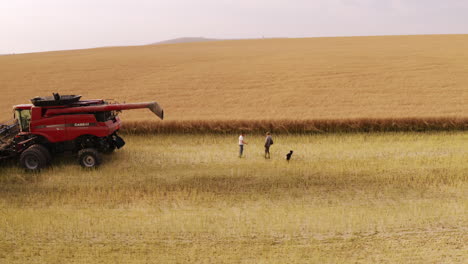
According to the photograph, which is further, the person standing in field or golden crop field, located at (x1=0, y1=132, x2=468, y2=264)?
the person standing in field

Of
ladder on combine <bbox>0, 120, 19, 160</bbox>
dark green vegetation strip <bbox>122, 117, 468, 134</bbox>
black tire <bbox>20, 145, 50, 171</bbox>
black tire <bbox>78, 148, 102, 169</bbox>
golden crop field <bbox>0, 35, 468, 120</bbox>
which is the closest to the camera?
black tire <bbox>20, 145, 50, 171</bbox>

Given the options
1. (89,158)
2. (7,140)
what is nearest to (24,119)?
(7,140)

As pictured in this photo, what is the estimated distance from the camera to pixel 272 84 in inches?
947

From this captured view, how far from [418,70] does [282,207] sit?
71.2ft

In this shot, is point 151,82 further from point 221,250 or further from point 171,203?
point 221,250

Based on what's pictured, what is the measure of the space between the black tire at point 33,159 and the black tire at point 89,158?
3.95 ft

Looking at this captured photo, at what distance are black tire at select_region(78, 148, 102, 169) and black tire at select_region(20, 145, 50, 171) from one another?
121 centimetres

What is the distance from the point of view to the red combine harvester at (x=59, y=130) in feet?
41.5

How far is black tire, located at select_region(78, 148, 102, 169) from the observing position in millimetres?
12630

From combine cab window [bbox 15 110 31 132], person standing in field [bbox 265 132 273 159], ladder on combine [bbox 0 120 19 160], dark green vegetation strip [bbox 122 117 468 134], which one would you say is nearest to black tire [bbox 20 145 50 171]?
ladder on combine [bbox 0 120 19 160]

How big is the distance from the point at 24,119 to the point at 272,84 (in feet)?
49.4

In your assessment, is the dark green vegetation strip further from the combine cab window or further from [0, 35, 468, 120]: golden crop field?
the combine cab window

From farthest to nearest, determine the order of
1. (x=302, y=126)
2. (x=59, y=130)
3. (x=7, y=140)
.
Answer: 1. (x=302, y=126)
2. (x=7, y=140)
3. (x=59, y=130)

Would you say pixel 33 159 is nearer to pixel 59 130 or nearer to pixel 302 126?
pixel 59 130
